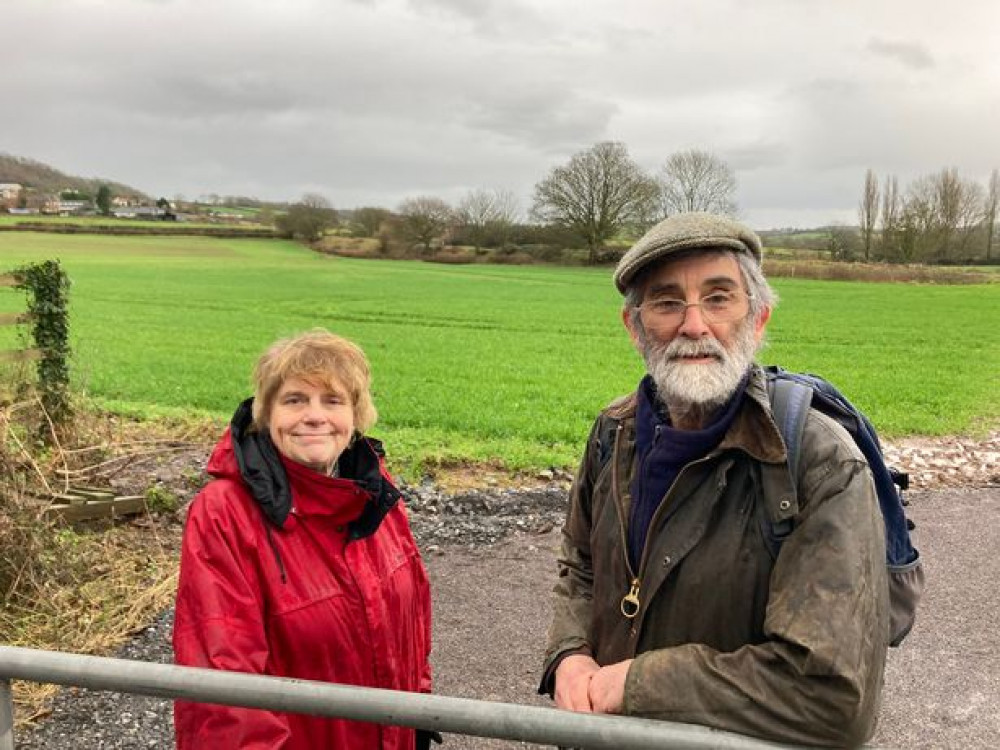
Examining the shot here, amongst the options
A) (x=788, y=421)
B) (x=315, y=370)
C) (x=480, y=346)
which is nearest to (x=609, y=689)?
(x=788, y=421)

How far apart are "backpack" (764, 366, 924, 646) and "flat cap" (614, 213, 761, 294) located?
0.40 metres

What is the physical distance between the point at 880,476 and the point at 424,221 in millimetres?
82477

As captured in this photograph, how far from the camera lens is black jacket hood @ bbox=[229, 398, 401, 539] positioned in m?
2.38

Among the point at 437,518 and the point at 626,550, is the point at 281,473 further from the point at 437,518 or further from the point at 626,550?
the point at 437,518

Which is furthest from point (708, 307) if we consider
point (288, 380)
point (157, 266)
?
point (157, 266)

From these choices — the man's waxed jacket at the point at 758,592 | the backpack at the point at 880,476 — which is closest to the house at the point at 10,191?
the man's waxed jacket at the point at 758,592

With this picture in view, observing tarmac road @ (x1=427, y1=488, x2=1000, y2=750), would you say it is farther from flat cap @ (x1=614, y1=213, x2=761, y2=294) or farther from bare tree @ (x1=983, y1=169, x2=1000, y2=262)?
bare tree @ (x1=983, y1=169, x2=1000, y2=262)

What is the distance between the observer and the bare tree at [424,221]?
267 ft

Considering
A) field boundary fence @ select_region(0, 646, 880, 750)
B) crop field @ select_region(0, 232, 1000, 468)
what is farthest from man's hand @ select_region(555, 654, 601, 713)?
crop field @ select_region(0, 232, 1000, 468)

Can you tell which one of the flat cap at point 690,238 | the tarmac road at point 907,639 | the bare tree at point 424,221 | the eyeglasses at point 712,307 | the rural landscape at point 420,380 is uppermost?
the bare tree at point 424,221

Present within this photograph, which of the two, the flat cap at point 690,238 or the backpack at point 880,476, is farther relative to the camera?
the flat cap at point 690,238

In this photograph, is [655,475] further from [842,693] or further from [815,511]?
[842,693]

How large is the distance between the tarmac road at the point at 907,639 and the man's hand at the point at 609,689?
2499mm

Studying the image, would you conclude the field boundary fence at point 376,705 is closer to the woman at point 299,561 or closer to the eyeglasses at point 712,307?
the woman at point 299,561
